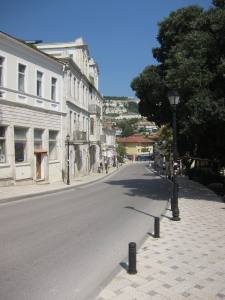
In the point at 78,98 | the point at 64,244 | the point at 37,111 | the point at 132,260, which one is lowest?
the point at 64,244

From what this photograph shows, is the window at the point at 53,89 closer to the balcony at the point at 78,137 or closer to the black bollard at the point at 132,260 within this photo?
the balcony at the point at 78,137

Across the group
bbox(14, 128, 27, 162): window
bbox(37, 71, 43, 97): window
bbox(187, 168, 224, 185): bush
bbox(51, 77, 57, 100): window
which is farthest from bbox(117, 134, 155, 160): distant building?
bbox(14, 128, 27, 162): window

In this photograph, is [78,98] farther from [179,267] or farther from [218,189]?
[179,267]

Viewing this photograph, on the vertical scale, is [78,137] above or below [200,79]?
below

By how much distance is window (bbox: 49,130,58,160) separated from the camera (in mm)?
30375

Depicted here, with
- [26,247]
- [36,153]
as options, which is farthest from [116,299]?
[36,153]

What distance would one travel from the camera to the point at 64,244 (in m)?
9.53

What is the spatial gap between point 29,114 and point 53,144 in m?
5.31

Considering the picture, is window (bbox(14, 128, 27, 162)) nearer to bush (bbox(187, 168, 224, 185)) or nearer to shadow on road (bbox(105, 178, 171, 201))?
shadow on road (bbox(105, 178, 171, 201))

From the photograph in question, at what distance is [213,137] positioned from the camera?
1919cm

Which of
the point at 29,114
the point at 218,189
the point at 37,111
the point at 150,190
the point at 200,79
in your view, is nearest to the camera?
the point at 200,79

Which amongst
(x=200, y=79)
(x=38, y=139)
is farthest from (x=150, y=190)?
(x=200, y=79)

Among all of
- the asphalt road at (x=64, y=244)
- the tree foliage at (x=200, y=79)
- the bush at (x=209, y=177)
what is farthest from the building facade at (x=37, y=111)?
the bush at (x=209, y=177)

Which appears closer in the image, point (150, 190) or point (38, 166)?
point (150, 190)
